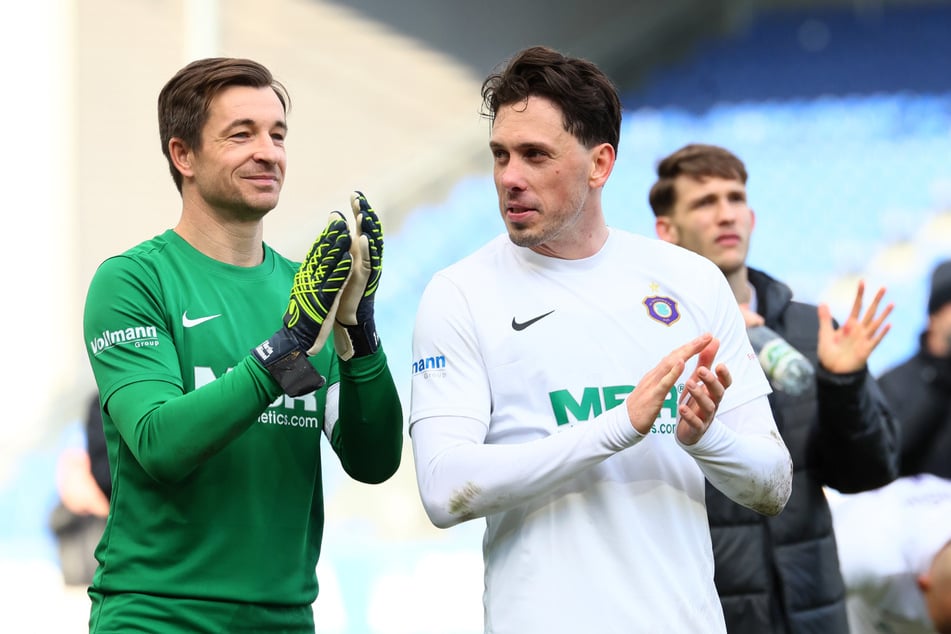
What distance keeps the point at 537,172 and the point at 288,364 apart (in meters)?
0.68

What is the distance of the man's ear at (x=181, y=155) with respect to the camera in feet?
10.1

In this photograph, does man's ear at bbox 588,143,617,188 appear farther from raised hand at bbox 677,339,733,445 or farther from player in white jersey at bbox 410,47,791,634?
raised hand at bbox 677,339,733,445

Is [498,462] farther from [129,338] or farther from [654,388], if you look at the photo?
[129,338]

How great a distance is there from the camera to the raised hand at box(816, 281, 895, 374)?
392cm

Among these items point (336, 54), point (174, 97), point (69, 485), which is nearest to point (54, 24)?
point (336, 54)

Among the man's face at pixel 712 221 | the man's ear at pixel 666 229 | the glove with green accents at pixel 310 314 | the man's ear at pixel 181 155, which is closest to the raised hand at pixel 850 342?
the man's face at pixel 712 221

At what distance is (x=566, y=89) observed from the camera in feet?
9.35

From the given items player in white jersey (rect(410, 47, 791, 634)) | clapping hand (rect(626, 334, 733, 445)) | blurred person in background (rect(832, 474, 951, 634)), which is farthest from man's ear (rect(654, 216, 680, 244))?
clapping hand (rect(626, 334, 733, 445))

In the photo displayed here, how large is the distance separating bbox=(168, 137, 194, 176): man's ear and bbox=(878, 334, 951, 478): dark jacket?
3.41m

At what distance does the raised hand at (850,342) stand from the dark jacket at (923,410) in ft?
4.97

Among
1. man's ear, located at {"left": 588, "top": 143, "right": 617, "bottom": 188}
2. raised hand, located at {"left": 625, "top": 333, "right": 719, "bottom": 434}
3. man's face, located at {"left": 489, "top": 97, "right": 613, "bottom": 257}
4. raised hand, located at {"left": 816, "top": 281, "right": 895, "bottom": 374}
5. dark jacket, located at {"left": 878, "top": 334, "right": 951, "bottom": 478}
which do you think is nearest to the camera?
raised hand, located at {"left": 625, "top": 333, "right": 719, "bottom": 434}

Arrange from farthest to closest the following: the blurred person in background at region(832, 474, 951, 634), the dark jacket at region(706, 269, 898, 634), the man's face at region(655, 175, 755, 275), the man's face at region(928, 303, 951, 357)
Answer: the man's face at region(928, 303, 951, 357), the blurred person in background at region(832, 474, 951, 634), the man's face at region(655, 175, 755, 275), the dark jacket at region(706, 269, 898, 634)

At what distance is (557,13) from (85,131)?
19.2ft

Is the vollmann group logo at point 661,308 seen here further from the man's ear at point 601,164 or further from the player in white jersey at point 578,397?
the man's ear at point 601,164
